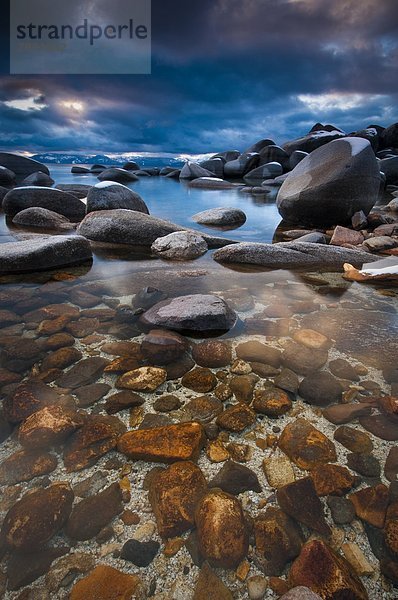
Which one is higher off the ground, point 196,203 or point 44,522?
point 196,203

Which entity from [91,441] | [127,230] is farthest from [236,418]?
[127,230]

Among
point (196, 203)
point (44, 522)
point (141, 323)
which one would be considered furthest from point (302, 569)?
point (196, 203)

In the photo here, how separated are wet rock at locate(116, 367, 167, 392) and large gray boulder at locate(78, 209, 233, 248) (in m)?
3.89

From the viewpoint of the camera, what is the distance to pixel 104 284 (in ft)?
12.8

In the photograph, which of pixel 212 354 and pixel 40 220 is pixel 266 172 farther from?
pixel 212 354

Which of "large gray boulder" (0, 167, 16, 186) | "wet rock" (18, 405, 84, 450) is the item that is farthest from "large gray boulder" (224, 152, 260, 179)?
"wet rock" (18, 405, 84, 450)

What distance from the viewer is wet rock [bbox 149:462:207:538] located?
130cm

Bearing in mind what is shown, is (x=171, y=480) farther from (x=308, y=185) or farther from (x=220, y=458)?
(x=308, y=185)

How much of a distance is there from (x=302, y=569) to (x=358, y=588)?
0.18 m

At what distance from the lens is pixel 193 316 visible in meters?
2.72

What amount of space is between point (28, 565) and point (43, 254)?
3.71m

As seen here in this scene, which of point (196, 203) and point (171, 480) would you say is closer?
point (171, 480)

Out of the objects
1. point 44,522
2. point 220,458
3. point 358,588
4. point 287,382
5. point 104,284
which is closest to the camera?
point 358,588

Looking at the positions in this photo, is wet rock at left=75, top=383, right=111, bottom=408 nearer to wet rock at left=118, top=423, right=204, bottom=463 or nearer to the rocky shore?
the rocky shore
